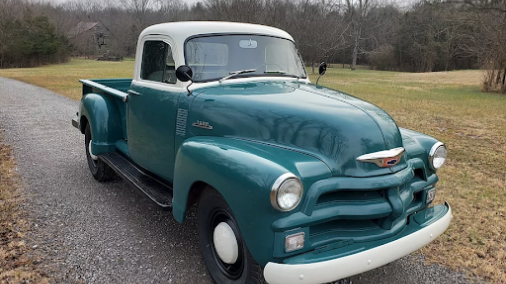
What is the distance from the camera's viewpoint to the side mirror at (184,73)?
3.01 metres

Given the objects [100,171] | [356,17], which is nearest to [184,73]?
[100,171]

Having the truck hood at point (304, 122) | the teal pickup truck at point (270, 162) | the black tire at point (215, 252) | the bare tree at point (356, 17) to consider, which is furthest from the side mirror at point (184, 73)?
the bare tree at point (356, 17)

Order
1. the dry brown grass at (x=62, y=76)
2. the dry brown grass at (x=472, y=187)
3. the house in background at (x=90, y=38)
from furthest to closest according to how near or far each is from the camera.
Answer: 1. the house in background at (x=90, y=38)
2. the dry brown grass at (x=62, y=76)
3. the dry brown grass at (x=472, y=187)

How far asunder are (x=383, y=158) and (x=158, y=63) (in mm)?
2286

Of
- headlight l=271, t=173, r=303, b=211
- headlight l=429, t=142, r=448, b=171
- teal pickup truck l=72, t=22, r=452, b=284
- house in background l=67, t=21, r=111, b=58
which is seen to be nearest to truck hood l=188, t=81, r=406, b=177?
teal pickup truck l=72, t=22, r=452, b=284

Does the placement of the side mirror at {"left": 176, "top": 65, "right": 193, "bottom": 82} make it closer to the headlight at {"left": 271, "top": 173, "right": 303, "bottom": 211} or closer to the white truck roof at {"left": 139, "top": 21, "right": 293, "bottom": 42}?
the white truck roof at {"left": 139, "top": 21, "right": 293, "bottom": 42}

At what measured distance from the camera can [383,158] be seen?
2.38 metres

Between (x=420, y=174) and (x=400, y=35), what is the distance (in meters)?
50.9

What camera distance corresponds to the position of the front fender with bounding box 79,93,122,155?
4500 millimetres

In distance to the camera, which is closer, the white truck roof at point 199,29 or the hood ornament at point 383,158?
the hood ornament at point 383,158

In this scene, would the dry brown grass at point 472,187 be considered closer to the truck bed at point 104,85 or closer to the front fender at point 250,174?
the front fender at point 250,174

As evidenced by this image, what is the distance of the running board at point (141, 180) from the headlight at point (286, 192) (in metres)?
1.28

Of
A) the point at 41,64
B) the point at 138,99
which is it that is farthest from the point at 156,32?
the point at 41,64

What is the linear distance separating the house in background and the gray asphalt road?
60.8m
